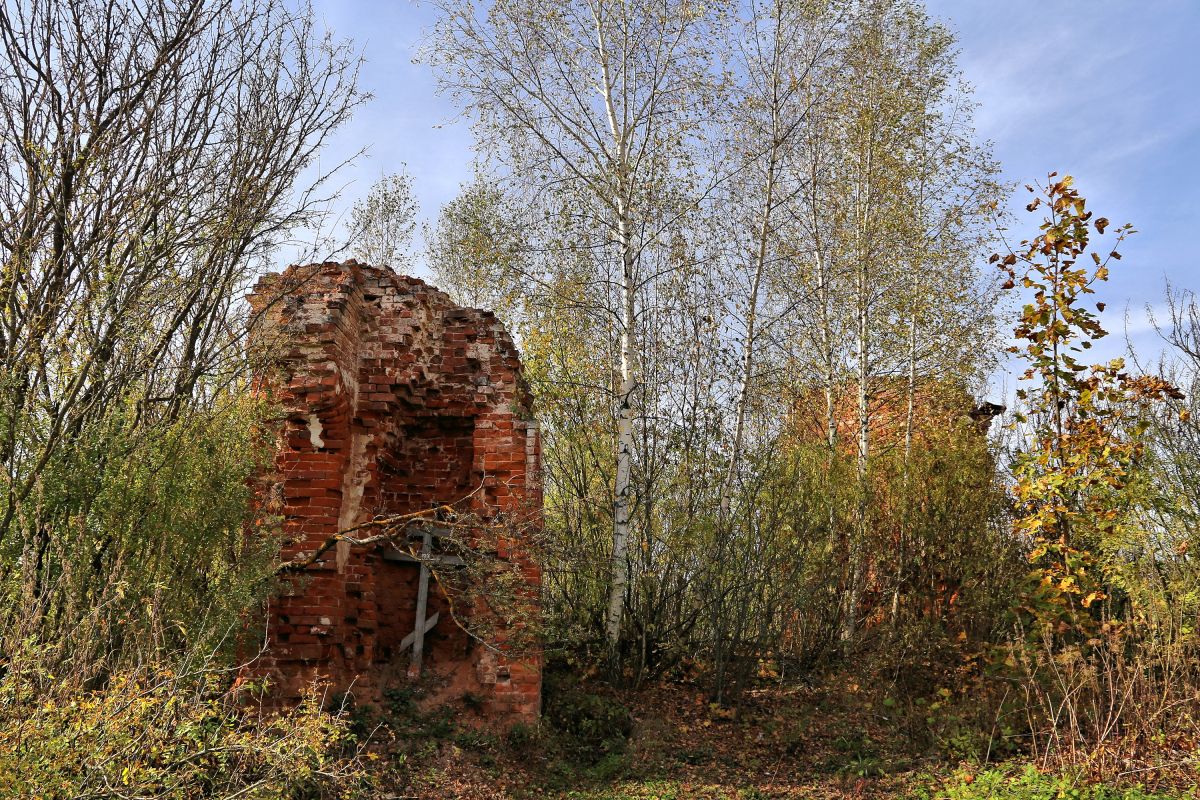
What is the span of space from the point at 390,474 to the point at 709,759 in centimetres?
419

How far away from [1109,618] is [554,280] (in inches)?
280

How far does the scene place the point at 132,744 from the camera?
462 cm

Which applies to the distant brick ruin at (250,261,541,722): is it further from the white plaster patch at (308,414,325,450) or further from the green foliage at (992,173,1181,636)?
the green foliage at (992,173,1181,636)

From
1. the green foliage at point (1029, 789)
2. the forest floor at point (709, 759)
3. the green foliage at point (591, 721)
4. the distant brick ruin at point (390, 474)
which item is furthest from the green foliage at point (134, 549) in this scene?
the green foliage at point (1029, 789)

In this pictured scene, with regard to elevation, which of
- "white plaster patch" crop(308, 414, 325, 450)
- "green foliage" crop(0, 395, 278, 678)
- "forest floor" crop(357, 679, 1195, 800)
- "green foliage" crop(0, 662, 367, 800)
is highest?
"white plaster patch" crop(308, 414, 325, 450)

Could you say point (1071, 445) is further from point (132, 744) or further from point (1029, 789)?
point (132, 744)

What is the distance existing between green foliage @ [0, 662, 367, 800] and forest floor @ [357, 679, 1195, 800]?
1.48 meters

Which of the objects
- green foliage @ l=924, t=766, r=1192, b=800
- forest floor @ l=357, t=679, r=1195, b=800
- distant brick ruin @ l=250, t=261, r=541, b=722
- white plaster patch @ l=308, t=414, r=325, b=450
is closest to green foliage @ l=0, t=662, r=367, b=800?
forest floor @ l=357, t=679, r=1195, b=800

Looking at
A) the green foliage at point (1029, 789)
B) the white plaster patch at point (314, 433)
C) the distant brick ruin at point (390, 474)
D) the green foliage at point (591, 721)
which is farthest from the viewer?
the green foliage at point (591, 721)

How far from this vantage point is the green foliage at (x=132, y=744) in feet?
14.3

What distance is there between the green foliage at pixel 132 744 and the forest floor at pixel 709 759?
1481 millimetres

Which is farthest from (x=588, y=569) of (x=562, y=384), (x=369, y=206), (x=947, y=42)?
(x=369, y=206)

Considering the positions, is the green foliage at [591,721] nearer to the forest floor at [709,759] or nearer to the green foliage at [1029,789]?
the forest floor at [709,759]

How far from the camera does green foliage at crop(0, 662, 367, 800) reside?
14.3 feet
